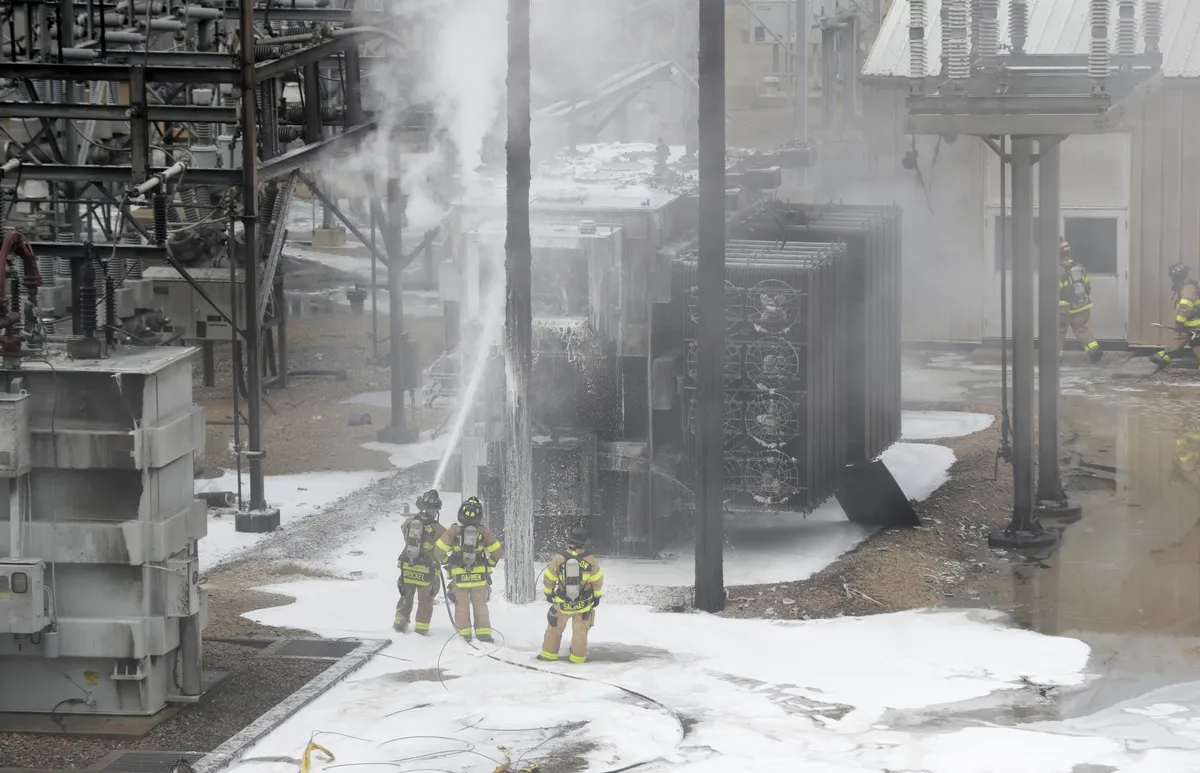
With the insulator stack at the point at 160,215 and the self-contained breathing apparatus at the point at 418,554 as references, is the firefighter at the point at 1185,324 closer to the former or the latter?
the self-contained breathing apparatus at the point at 418,554

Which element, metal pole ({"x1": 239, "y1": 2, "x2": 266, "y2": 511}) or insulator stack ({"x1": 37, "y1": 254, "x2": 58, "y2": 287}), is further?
insulator stack ({"x1": 37, "y1": 254, "x2": 58, "y2": 287})

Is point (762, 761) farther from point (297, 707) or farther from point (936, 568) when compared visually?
point (936, 568)

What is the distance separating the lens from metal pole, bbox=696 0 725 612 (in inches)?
541

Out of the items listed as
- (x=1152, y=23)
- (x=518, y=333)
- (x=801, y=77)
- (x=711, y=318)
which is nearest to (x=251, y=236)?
(x=518, y=333)

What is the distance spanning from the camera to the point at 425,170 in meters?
20.0

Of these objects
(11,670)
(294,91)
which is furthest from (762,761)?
(294,91)

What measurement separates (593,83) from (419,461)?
9.88 m

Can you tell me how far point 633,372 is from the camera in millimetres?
15688

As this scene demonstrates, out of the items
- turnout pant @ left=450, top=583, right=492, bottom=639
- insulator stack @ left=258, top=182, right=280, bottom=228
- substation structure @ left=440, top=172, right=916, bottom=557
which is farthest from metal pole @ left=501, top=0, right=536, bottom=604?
insulator stack @ left=258, top=182, right=280, bottom=228

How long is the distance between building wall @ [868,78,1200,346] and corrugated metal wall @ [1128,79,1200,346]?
0.05 ft

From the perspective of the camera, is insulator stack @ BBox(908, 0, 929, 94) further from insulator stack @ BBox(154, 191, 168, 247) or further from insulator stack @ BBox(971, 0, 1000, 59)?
insulator stack @ BBox(154, 191, 168, 247)

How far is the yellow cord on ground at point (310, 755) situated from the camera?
34.2 ft

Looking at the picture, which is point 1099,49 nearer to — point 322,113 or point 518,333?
point 518,333

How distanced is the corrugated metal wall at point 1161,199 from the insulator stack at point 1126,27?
9.67m
